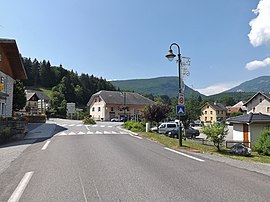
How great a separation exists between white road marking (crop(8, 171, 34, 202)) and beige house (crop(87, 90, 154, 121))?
64.8 metres

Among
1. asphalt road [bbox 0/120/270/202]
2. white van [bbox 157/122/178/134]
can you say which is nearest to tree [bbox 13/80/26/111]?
white van [bbox 157/122/178/134]

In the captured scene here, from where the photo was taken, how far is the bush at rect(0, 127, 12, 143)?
16.8 metres

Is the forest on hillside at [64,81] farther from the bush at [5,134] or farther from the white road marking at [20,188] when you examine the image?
the white road marking at [20,188]

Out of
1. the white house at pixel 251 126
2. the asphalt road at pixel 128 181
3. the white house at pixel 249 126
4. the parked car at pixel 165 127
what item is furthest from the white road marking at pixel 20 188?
the parked car at pixel 165 127

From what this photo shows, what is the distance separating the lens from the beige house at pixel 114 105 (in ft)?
245

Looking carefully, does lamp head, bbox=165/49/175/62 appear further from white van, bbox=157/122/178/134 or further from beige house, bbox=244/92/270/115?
beige house, bbox=244/92/270/115

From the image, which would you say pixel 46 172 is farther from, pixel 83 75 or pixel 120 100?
pixel 83 75

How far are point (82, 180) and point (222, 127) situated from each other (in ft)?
35.5

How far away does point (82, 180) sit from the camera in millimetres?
7008

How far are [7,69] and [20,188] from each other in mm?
28460

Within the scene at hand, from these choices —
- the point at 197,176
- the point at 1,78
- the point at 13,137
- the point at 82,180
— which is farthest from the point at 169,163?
the point at 1,78

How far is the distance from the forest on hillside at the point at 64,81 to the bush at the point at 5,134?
367 ft

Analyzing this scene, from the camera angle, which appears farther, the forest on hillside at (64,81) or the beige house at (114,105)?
the forest on hillside at (64,81)

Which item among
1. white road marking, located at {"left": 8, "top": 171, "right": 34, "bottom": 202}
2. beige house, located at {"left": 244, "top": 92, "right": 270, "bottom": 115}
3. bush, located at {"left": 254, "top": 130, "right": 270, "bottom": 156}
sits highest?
beige house, located at {"left": 244, "top": 92, "right": 270, "bottom": 115}
